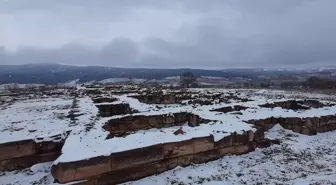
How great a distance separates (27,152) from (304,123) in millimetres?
11280

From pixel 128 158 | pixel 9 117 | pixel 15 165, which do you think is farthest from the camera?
pixel 9 117

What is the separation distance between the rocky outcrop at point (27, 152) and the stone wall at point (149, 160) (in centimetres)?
279

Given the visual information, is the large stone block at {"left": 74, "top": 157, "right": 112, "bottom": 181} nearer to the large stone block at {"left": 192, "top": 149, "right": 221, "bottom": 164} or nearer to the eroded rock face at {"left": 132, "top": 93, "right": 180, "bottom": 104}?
the large stone block at {"left": 192, "top": 149, "right": 221, "bottom": 164}

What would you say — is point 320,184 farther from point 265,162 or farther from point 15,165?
point 15,165

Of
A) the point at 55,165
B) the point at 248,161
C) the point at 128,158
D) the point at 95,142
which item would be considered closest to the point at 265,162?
the point at 248,161

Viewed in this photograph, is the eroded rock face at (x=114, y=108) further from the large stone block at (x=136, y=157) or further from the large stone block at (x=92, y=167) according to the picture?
the large stone block at (x=92, y=167)

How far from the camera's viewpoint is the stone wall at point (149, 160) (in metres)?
7.00

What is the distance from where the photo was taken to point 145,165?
799cm

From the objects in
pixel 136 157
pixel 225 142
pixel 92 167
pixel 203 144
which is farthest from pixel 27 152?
pixel 225 142

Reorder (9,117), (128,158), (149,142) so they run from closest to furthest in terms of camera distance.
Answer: (128,158)
(149,142)
(9,117)

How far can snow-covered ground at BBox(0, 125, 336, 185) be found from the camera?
7.50 m

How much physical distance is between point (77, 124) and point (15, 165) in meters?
2.87

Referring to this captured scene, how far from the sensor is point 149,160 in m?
8.06

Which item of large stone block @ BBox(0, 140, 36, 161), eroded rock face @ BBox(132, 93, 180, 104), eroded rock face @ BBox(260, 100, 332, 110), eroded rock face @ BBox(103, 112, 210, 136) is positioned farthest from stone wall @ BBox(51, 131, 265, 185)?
eroded rock face @ BBox(132, 93, 180, 104)
